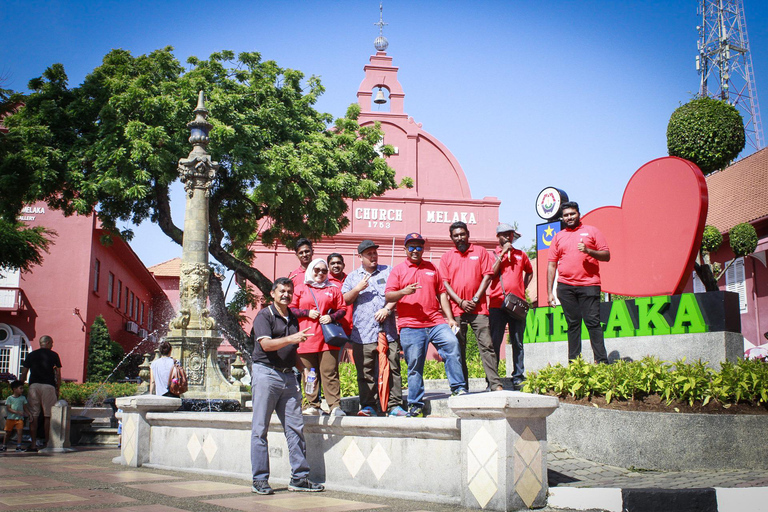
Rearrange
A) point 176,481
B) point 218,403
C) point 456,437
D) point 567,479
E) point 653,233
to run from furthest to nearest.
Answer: point 218,403
point 653,233
point 176,481
point 567,479
point 456,437

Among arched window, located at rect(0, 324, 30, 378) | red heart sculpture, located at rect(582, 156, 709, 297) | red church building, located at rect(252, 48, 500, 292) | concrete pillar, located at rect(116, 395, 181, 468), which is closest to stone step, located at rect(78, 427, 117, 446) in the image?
concrete pillar, located at rect(116, 395, 181, 468)

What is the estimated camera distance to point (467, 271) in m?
7.68

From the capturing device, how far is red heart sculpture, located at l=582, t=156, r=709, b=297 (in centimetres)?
931

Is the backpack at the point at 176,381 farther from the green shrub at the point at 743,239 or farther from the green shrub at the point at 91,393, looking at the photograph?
the green shrub at the point at 743,239

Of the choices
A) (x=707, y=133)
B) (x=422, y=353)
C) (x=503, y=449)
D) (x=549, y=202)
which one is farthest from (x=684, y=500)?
(x=707, y=133)

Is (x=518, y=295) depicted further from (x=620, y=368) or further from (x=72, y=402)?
(x=72, y=402)

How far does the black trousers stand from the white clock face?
3.25m

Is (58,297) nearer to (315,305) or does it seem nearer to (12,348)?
(12,348)

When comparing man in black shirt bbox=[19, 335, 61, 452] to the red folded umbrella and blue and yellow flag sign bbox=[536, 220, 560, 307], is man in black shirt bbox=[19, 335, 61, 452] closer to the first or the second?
the red folded umbrella

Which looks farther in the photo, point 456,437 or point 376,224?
point 376,224

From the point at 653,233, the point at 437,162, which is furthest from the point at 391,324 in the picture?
the point at 437,162

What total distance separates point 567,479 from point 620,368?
1688mm

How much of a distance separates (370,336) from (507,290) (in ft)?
6.49

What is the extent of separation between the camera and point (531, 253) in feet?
140
